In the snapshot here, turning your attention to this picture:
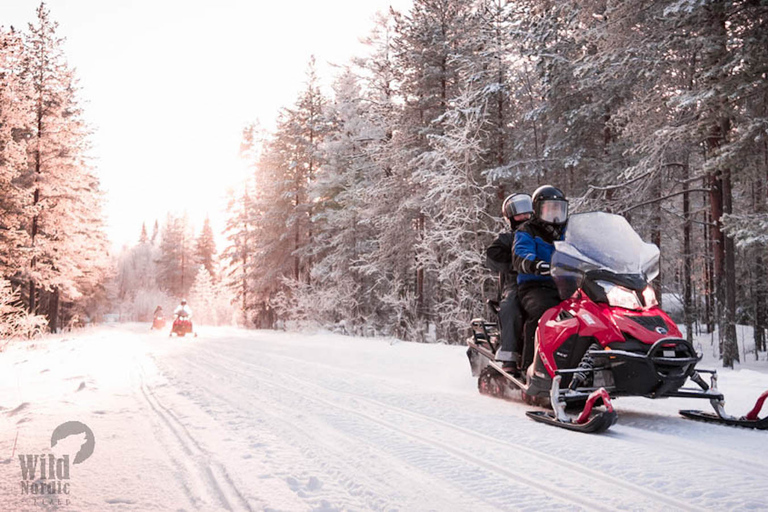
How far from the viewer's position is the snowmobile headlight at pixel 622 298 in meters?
4.07

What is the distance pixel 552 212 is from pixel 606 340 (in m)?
1.72

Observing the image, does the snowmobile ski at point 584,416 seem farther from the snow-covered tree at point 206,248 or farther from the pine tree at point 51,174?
the snow-covered tree at point 206,248

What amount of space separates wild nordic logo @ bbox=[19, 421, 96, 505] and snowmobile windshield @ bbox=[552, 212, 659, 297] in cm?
400

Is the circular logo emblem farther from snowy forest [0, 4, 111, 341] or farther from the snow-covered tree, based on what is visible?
the snow-covered tree

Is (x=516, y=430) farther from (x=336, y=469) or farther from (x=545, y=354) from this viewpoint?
(x=336, y=469)

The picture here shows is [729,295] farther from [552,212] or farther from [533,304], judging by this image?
[533,304]

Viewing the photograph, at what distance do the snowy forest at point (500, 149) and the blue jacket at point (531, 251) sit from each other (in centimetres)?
602

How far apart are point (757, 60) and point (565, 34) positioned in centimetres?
605

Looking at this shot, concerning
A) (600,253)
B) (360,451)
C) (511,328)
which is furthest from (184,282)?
(600,253)

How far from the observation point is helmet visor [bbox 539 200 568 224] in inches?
205

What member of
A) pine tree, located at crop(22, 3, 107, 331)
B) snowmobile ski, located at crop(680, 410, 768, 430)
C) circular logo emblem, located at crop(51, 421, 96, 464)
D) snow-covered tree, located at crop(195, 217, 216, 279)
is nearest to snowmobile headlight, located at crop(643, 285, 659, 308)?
snowmobile ski, located at crop(680, 410, 768, 430)

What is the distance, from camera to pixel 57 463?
112 inches

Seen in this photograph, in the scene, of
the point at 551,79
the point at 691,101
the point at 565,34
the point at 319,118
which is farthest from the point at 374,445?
the point at 319,118

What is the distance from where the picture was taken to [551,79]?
13.4 m
